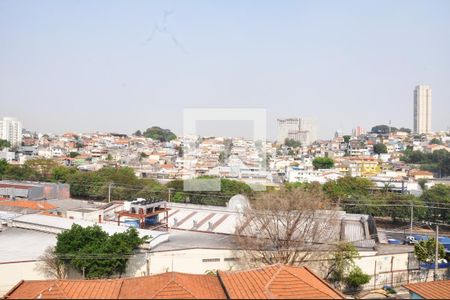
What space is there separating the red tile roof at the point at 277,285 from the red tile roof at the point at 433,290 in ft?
3.73

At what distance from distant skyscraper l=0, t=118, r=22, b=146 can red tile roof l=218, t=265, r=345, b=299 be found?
46.8 meters

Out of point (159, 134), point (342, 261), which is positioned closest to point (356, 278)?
point (342, 261)

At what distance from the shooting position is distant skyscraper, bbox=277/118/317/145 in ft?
194

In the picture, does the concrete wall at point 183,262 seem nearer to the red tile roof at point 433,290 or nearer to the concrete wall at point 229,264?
the concrete wall at point 229,264

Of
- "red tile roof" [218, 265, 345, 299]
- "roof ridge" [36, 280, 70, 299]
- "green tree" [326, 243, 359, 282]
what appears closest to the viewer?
"red tile roof" [218, 265, 345, 299]

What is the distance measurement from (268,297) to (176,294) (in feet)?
3.15

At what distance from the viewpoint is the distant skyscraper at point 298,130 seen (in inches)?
2325

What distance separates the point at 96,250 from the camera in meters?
7.24

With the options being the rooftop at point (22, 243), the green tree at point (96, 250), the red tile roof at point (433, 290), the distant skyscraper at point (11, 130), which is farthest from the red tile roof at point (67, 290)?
the distant skyscraper at point (11, 130)

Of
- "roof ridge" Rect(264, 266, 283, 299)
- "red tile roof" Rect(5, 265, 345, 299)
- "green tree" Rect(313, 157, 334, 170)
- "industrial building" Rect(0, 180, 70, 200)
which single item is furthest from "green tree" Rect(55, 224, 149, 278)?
"green tree" Rect(313, 157, 334, 170)

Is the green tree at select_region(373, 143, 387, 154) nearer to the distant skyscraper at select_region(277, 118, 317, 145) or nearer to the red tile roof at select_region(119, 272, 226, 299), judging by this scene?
the distant skyscraper at select_region(277, 118, 317, 145)

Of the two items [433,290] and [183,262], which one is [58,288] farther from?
[433,290]

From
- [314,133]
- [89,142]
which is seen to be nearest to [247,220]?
[89,142]

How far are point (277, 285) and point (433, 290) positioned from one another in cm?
196
